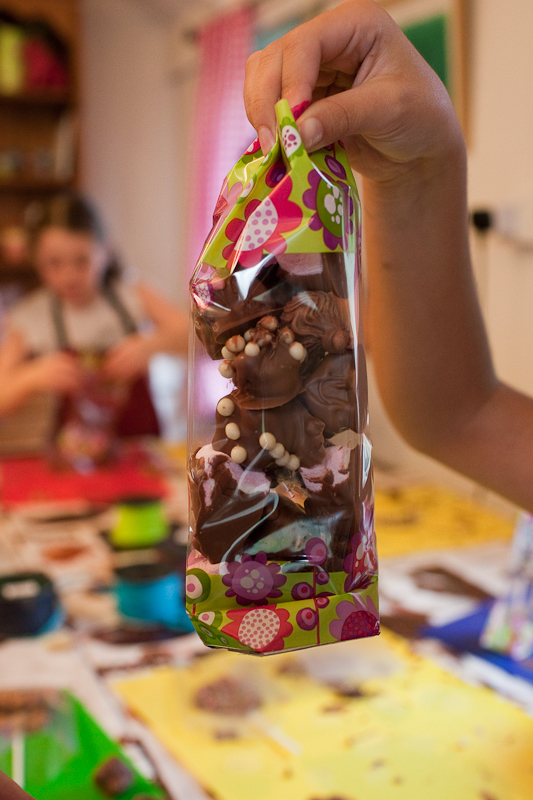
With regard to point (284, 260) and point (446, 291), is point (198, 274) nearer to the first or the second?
point (284, 260)

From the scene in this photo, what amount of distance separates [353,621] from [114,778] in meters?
0.38

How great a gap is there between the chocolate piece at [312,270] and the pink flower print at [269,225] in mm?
13

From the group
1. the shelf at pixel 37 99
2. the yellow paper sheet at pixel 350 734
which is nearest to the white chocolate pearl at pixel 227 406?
the yellow paper sheet at pixel 350 734

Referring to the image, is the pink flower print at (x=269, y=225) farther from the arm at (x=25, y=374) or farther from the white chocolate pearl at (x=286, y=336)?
the arm at (x=25, y=374)

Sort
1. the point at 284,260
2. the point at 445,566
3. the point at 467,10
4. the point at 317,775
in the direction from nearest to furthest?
1. the point at 284,260
2. the point at 317,775
3. the point at 445,566
4. the point at 467,10

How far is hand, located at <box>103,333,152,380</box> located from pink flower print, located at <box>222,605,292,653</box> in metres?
1.49

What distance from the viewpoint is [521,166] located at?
72.4 inches

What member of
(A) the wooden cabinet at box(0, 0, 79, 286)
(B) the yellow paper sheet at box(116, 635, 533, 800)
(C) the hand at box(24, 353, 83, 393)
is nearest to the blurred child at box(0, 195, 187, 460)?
(C) the hand at box(24, 353, 83, 393)

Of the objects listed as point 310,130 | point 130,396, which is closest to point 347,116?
point 310,130

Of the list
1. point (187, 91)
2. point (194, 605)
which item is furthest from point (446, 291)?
point (187, 91)

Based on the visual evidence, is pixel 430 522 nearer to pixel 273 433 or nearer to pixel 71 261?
pixel 273 433

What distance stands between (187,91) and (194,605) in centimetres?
390

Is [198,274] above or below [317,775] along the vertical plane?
above

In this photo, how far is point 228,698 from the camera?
88cm
